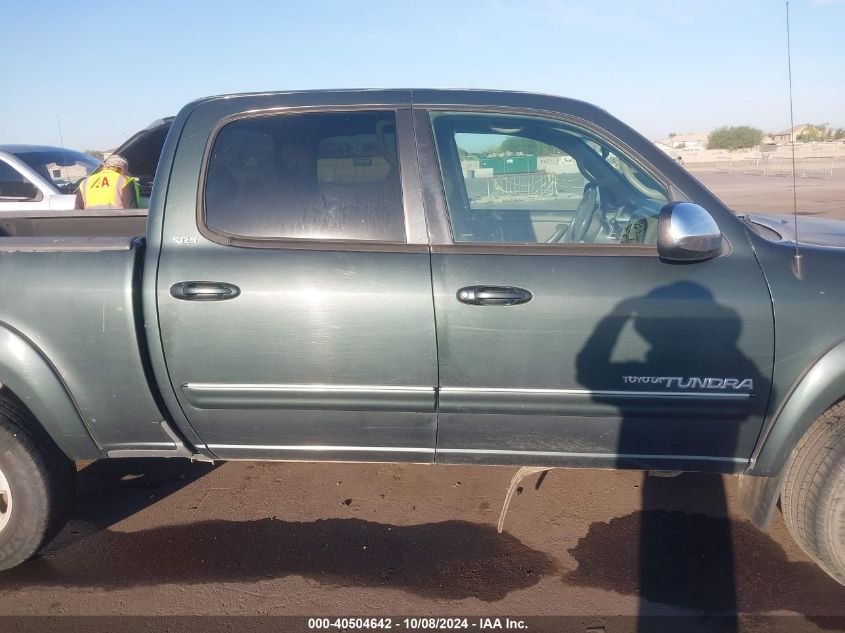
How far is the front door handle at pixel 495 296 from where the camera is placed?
8.25 feet

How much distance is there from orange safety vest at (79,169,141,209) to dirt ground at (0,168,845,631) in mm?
3676

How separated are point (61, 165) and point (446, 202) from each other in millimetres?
7762

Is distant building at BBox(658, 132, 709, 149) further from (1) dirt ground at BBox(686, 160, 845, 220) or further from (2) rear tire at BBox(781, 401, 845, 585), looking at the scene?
(2) rear tire at BBox(781, 401, 845, 585)

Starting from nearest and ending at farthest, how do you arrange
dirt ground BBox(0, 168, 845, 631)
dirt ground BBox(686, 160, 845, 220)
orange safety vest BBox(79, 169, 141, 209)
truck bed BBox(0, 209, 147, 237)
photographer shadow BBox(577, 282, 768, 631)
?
photographer shadow BBox(577, 282, 768, 631) → dirt ground BBox(0, 168, 845, 631) → truck bed BBox(0, 209, 147, 237) → orange safety vest BBox(79, 169, 141, 209) → dirt ground BBox(686, 160, 845, 220)

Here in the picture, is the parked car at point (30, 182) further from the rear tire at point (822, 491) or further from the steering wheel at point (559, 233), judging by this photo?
the rear tire at point (822, 491)

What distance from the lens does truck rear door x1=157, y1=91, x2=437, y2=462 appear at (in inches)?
101

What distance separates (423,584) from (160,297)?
1585 millimetres

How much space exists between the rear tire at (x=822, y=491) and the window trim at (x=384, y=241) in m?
1.66

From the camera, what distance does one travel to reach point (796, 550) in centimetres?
299

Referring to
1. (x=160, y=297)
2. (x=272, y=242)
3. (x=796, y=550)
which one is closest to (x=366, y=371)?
(x=272, y=242)

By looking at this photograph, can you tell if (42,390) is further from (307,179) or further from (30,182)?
(30,182)

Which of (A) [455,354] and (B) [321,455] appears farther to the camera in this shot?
(B) [321,455]

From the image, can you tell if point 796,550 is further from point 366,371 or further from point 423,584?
point 366,371

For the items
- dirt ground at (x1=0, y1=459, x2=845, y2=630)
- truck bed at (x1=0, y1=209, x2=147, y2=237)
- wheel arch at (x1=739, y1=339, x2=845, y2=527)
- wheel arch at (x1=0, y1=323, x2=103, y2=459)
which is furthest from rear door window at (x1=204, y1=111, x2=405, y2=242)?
wheel arch at (x1=739, y1=339, x2=845, y2=527)
